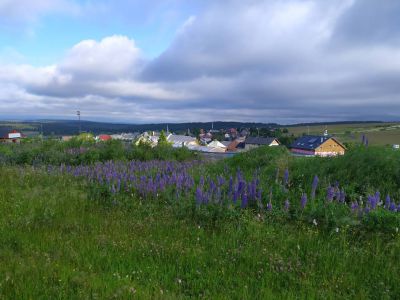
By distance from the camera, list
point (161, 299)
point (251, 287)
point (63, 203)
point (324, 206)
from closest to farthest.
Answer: point (161, 299), point (251, 287), point (324, 206), point (63, 203)

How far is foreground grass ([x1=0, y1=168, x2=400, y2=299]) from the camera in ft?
10.9

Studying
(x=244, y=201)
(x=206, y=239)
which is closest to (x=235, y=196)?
(x=244, y=201)

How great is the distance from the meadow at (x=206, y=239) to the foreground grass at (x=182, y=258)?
1 centimetres

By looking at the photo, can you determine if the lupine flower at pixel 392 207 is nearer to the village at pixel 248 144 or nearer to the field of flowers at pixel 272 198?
the field of flowers at pixel 272 198

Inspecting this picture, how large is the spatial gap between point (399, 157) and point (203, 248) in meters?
4.91

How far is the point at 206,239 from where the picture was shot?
454 cm

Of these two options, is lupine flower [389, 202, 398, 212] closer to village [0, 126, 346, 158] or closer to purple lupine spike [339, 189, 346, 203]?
purple lupine spike [339, 189, 346, 203]

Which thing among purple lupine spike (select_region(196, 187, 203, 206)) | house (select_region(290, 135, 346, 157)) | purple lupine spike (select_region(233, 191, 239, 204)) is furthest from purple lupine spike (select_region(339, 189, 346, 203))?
house (select_region(290, 135, 346, 157))

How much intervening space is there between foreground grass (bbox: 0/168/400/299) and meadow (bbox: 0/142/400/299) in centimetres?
1

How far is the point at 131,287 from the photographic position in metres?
3.22

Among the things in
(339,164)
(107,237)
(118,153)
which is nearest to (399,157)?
(339,164)

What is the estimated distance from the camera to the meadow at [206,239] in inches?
134

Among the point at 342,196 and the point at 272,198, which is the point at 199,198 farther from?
the point at 342,196

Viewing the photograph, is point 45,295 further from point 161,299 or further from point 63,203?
point 63,203
